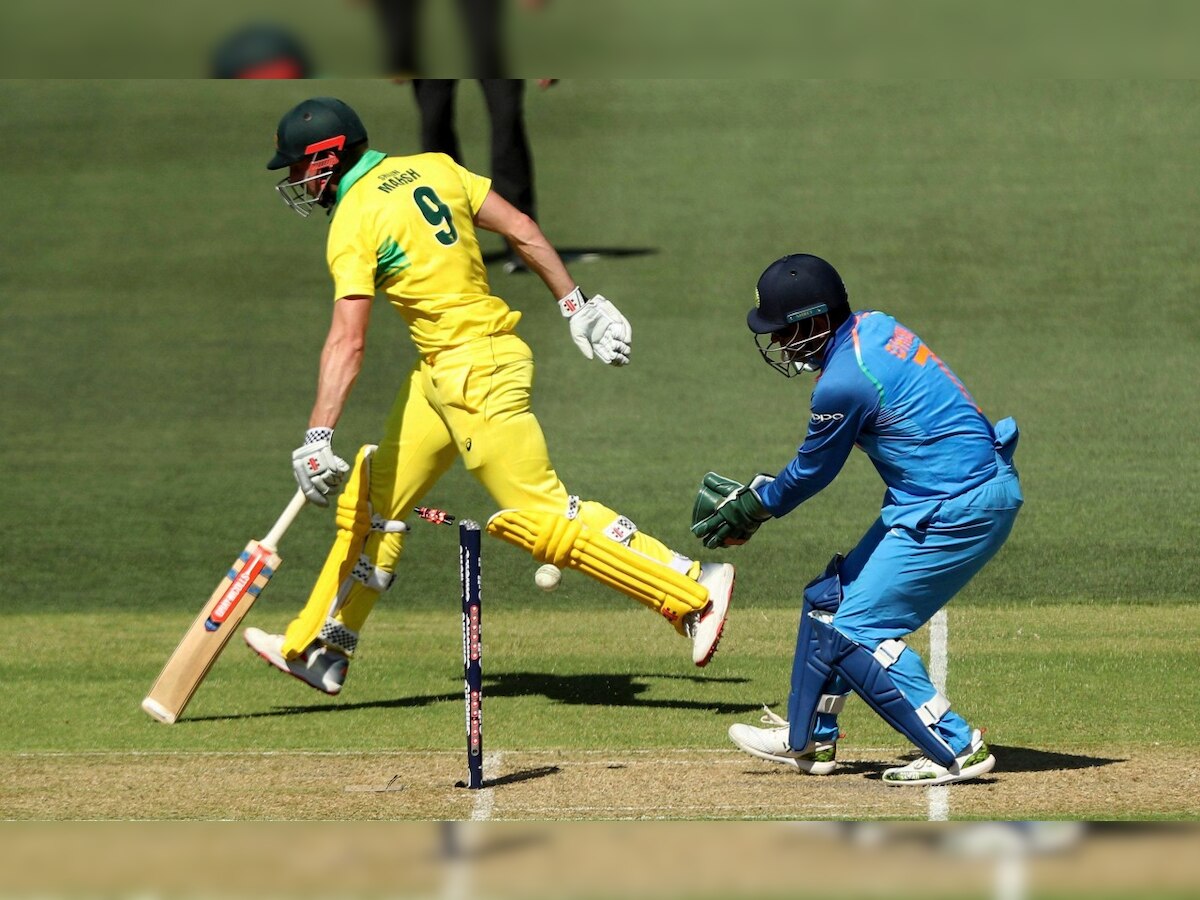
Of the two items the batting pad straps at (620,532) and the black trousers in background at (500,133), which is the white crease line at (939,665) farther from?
the black trousers in background at (500,133)

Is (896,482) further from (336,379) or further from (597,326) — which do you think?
(336,379)

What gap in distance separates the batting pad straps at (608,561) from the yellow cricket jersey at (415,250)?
0.89 m

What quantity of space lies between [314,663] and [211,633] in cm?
54

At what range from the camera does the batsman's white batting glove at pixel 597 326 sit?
321 inches

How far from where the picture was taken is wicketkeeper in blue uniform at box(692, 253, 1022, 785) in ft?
20.8

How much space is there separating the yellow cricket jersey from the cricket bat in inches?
38.6

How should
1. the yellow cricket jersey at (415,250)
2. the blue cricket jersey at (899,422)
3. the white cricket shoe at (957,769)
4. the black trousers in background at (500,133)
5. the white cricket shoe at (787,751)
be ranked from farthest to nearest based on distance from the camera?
1. the black trousers in background at (500,133)
2. the yellow cricket jersey at (415,250)
3. the white cricket shoe at (787,751)
4. the white cricket shoe at (957,769)
5. the blue cricket jersey at (899,422)

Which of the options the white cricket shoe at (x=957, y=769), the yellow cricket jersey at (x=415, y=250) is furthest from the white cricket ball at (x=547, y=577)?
the white cricket shoe at (x=957, y=769)

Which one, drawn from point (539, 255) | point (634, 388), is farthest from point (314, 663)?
point (634, 388)

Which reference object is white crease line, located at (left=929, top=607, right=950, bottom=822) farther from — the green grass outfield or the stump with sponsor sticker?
the stump with sponsor sticker

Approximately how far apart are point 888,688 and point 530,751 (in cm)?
171

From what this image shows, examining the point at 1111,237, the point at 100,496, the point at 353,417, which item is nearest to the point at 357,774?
the point at 100,496

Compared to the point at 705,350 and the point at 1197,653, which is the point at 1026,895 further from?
the point at 705,350

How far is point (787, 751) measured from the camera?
6.82 metres
